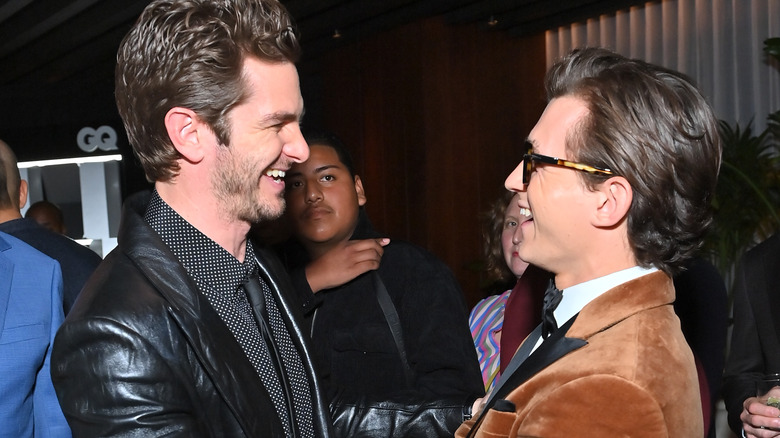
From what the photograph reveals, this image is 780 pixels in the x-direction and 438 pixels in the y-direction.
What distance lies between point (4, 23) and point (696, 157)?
7783mm

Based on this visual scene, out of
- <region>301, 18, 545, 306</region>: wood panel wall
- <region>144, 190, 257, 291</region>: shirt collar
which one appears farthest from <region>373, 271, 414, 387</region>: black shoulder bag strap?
Result: <region>301, 18, 545, 306</region>: wood panel wall

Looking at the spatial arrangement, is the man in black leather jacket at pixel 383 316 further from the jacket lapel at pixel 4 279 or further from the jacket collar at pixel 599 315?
the jacket lapel at pixel 4 279

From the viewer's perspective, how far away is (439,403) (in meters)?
1.98

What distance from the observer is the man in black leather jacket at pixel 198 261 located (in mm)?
1293

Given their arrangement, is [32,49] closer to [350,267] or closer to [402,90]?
[402,90]

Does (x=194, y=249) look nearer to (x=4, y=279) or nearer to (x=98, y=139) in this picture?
(x=4, y=279)

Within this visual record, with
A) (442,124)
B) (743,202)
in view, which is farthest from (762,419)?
(442,124)

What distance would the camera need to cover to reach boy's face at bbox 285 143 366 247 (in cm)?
264

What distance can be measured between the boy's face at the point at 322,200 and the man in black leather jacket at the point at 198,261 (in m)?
0.87

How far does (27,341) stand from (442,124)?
23.9 feet

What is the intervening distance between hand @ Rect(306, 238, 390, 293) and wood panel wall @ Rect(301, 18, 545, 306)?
6246 millimetres

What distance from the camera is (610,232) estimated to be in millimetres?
1448

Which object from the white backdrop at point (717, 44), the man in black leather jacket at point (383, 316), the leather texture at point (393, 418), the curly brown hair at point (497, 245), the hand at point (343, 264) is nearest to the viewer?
the leather texture at point (393, 418)

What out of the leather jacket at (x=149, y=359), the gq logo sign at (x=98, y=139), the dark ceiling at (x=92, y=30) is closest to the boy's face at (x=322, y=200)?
the leather jacket at (x=149, y=359)
